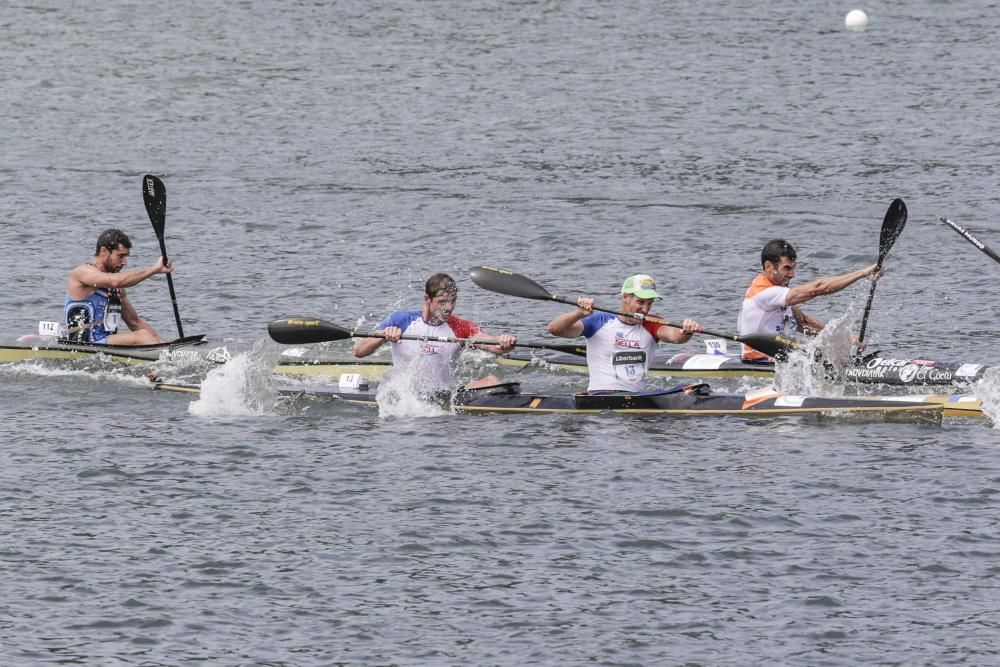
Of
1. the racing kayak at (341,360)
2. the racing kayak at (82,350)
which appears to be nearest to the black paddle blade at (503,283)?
the racing kayak at (341,360)

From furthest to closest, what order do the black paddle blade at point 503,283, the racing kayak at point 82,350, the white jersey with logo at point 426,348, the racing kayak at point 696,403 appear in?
the racing kayak at point 82,350 < the black paddle blade at point 503,283 < the white jersey with logo at point 426,348 < the racing kayak at point 696,403

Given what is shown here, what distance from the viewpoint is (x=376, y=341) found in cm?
1908

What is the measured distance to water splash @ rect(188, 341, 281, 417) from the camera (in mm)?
19531

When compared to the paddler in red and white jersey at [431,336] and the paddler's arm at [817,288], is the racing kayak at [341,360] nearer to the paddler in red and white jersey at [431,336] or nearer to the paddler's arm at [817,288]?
the paddler's arm at [817,288]

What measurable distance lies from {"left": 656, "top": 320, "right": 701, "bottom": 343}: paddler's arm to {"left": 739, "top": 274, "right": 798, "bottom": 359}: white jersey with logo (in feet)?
7.43

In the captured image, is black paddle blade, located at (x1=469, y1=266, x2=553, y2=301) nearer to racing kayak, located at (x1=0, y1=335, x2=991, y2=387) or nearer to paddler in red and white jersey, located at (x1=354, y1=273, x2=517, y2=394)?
paddler in red and white jersey, located at (x1=354, y1=273, x2=517, y2=394)

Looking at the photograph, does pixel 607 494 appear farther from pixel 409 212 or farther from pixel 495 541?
pixel 409 212

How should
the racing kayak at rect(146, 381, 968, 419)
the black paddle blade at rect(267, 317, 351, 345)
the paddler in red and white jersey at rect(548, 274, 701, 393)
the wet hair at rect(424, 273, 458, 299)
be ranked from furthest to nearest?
the black paddle blade at rect(267, 317, 351, 345) < the wet hair at rect(424, 273, 458, 299) < the paddler in red and white jersey at rect(548, 274, 701, 393) < the racing kayak at rect(146, 381, 968, 419)

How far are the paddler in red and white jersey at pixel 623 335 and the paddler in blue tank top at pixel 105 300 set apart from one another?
5.73 meters

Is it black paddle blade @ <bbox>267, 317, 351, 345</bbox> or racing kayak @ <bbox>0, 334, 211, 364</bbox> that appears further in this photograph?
racing kayak @ <bbox>0, 334, 211, 364</bbox>

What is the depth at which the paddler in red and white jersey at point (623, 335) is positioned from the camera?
18.5m

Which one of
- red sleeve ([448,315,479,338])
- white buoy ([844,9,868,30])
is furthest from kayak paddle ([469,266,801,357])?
white buoy ([844,9,868,30])

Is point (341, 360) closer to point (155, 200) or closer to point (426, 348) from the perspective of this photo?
point (426, 348)

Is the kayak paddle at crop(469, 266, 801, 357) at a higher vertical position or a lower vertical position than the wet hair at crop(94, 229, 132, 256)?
lower
